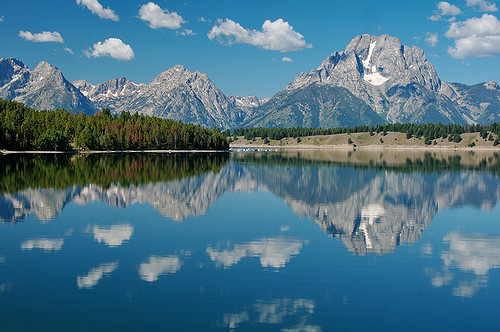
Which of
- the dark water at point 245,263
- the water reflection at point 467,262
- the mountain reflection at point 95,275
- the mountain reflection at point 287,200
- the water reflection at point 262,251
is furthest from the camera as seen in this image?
the mountain reflection at point 287,200

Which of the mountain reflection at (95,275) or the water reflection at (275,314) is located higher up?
the mountain reflection at (95,275)

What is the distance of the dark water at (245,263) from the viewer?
21.7m

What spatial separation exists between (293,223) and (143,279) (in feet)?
76.6

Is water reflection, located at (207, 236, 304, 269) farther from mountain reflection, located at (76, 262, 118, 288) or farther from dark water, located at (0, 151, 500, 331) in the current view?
mountain reflection, located at (76, 262, 118, 288)

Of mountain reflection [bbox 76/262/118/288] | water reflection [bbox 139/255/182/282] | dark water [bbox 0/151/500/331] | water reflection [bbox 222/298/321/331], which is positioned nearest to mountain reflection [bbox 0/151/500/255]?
water reflection [bbox 139/255/182/282]

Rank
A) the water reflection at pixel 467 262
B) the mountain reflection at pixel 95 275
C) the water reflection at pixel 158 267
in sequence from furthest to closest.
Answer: the water reflection at pixel 158 267, the water reflection at pixel 467 262, the mountain reflection at pixel 95 275

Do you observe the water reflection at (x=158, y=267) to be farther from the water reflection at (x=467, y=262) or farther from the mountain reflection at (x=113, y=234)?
the water reflection at (x=467, y=262)

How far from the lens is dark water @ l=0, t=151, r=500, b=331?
21656 mm

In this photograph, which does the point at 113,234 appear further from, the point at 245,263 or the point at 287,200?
the point at 287,200

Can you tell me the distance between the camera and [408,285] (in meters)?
26.6

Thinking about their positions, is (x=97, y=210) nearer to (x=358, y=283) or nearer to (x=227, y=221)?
(x=227, y=221)

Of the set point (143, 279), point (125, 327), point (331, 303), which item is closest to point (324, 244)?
point (331, 303)

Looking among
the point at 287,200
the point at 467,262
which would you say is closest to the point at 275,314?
the point at 467,262

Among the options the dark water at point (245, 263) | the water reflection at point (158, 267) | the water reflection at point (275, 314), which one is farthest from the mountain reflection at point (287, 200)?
the water reflection at point (275, 314)
